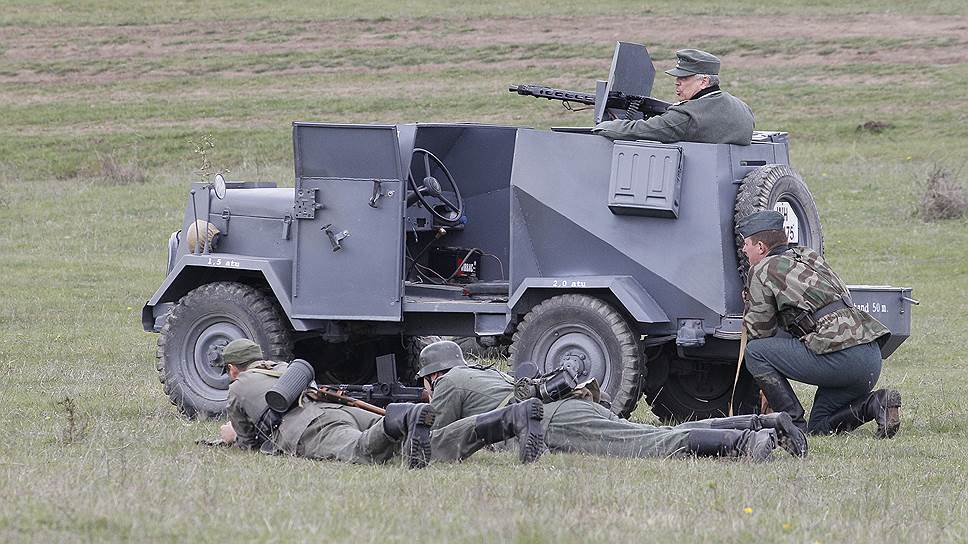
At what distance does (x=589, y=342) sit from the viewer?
9.91 metres

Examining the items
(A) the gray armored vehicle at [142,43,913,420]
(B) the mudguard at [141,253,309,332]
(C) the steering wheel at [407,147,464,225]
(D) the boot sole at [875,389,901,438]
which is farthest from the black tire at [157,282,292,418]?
(D) the boot sole at [875,389,901,438]

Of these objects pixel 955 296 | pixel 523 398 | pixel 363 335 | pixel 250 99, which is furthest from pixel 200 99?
pixel 523 398

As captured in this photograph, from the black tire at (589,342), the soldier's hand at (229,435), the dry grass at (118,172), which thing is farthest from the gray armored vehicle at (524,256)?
the dry grass at (118,172)

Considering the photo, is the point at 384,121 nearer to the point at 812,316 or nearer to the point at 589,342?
the point at 589,342

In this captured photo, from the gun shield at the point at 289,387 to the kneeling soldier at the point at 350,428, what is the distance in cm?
6

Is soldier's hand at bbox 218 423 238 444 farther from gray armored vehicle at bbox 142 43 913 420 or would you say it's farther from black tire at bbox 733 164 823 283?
black tire at bbox 733 164 823 283

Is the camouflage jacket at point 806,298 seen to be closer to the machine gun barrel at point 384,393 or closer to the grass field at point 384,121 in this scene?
the grass field at point 384,121

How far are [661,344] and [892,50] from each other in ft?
116

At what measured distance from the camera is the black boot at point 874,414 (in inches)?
371

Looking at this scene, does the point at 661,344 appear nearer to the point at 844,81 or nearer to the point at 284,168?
the point at 284,168

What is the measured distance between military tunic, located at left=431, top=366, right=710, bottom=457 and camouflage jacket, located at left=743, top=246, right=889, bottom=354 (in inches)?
42.3

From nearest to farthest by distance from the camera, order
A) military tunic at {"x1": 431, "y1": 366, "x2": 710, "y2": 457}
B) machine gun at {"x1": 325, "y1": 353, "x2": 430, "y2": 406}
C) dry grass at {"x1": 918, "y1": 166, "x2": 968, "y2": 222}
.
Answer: military tunic at {"x1": 431, "y1": 366, "x2": 710, "y2": 457}
machine gun at {"x1": 325, "y1": 353, "x2": 430, "y2": 406}
dry grass at {"x1": 918, "y1": 166, "x2": 968, "y2": 222}

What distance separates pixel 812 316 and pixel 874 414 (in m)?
0.77

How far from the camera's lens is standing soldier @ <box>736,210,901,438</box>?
9234mm
